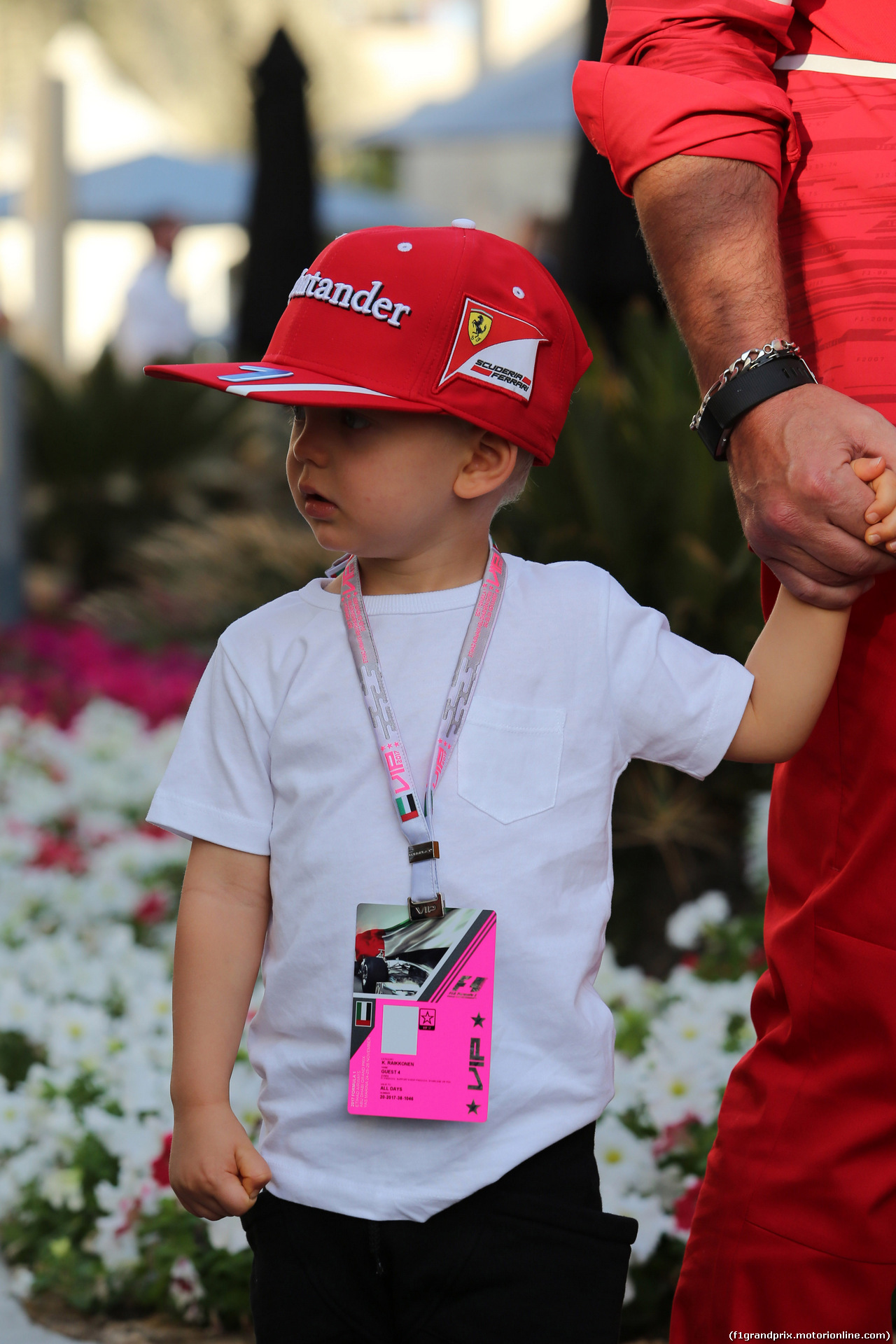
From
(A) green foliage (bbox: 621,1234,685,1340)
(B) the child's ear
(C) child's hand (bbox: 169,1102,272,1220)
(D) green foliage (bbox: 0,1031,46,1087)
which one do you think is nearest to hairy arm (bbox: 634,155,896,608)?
(B) the child's ear

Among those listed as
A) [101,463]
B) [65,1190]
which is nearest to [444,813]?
[65,1190]

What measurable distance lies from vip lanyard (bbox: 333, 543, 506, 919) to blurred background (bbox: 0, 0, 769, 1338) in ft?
3.55

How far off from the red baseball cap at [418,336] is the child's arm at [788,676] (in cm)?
33

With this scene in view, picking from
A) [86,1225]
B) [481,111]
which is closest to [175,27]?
[481,111]

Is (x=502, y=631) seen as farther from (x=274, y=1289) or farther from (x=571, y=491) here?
(x=571, y=491)

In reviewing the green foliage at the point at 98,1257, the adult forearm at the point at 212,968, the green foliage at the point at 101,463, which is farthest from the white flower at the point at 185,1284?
the green foliage at the point at 101,463

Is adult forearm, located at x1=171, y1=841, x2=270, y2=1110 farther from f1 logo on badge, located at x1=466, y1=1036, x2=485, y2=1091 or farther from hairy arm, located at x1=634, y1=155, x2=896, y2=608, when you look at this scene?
hairy arm, located at x1=634, y1=155, x2=896, y2=608

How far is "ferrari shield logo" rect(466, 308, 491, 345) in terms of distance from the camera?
60.8 inches

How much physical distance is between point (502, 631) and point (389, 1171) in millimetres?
554

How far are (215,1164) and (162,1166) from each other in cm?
99

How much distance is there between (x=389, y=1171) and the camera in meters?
1.51

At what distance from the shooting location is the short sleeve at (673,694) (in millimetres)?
1595

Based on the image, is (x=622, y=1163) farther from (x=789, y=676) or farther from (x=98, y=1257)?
(x=789, y=676)

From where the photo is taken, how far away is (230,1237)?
229 cm
